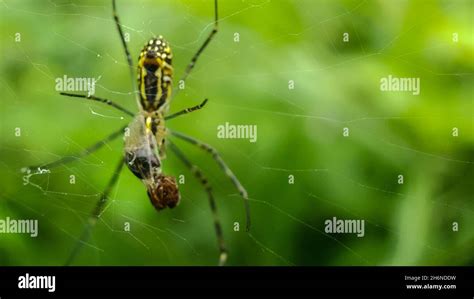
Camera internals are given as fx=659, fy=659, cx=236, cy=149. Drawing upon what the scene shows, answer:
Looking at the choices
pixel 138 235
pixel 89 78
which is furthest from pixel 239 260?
pixel 89 78

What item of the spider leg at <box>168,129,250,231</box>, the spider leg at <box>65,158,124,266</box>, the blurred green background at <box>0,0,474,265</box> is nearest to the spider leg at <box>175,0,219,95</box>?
the blurred green background at <box>0,0,474,265</box>

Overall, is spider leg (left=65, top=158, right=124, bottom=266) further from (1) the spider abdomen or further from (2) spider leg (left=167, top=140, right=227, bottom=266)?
(1) the spider abdomen

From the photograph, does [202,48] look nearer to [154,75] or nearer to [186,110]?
[186,110]

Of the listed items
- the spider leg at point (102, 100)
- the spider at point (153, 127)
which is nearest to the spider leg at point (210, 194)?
the spider at point (153, 127)

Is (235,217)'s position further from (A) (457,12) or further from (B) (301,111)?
(A) (457,12)

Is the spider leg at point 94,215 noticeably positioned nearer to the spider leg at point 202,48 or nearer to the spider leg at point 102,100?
the spider leg at point 102,100

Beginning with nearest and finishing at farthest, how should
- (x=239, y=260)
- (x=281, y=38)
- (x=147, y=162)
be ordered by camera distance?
(x=147, y=162) → (x=239, y=260) → (x=281, y=38)

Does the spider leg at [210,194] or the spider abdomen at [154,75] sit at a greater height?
the spider abdomen at [154,75]

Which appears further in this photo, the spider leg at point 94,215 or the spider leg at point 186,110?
the spider leg at point 94,215
